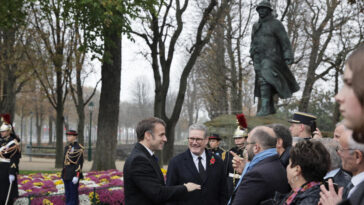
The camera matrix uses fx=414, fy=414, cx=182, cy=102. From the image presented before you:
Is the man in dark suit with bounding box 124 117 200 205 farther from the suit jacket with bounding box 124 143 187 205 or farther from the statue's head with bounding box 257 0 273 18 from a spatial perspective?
the statue's head with bounding box 257 0 273 18

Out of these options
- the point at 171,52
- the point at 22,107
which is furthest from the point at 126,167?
the point at 22,107

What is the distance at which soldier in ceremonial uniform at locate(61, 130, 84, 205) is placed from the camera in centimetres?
1016

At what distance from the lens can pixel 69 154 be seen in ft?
36.2

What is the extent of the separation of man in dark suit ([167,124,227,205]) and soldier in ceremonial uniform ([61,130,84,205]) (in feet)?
18.0

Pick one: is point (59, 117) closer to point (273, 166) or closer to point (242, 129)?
point (242, 129)

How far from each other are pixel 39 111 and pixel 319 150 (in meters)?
49.8

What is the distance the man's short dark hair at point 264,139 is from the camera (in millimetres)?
3816

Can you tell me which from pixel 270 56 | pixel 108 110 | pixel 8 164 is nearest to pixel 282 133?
pixel 270 56

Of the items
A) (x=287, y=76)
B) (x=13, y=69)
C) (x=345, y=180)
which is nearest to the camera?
Answer: (x=345, y=180)

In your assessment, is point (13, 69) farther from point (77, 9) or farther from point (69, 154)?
point (69, 154)

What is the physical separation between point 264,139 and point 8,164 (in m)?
8.19

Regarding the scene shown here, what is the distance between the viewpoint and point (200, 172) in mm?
5363

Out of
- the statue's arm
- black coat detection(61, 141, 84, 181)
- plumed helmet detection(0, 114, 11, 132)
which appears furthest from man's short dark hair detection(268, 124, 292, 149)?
plumed helmet detection(0, 114, 11, 132)

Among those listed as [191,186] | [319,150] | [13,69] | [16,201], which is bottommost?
[16,201]
